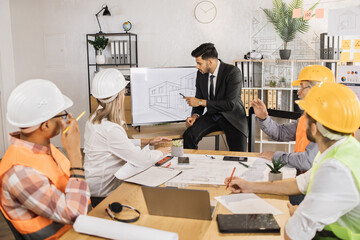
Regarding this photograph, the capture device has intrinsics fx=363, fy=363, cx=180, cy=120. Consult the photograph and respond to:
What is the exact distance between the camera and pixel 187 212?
56.5 inches

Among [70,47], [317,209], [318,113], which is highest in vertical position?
[70,47]

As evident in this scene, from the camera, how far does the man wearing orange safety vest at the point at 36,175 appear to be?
1311mm

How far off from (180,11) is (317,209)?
4707 mm

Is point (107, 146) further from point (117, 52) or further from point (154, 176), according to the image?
point (117, 52)

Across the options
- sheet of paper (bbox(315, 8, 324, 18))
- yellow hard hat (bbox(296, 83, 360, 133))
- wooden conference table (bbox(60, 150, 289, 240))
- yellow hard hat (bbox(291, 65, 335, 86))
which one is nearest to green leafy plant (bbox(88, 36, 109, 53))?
sheet of paper (bbox(315, 8, 324, 18))

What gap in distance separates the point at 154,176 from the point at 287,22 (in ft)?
11.1

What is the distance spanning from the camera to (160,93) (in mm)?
4148

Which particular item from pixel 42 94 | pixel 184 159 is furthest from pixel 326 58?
pixel 42 94

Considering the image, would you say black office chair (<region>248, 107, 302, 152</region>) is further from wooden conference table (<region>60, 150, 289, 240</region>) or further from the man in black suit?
wooden conference table (<region>60, 150, 289, 240</region>)

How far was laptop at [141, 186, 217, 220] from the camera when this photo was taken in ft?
4.51

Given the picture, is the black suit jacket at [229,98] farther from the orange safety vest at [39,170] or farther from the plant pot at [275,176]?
the orange safety vest at [39,170]

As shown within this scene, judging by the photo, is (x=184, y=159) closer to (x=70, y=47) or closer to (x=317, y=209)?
(x=317, y=209)

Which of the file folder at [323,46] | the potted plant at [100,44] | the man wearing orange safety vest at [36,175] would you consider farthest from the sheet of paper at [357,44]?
the potted plant at [100,44]

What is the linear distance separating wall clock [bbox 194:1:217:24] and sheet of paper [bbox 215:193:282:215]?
4.13 meters
